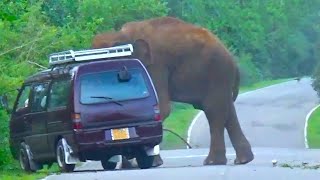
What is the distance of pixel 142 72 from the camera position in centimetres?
2186

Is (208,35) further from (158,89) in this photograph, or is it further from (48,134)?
(48,134)

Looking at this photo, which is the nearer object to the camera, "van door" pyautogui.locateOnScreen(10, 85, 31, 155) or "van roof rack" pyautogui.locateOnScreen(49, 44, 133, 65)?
"van roof rack" pyautogui.locateOnScreen(49, 44, 133, 65)

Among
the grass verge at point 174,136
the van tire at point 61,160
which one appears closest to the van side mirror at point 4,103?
the grass verge at point 174,136

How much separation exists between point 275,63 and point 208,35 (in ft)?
256

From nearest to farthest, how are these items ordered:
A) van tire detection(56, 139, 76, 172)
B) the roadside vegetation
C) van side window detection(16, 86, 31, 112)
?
van tire detection(56, 139, 76, 172) → van side window detection(16, 86, 31, 112) → the roadside vegetation

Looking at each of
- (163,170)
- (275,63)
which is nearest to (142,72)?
(163,170)

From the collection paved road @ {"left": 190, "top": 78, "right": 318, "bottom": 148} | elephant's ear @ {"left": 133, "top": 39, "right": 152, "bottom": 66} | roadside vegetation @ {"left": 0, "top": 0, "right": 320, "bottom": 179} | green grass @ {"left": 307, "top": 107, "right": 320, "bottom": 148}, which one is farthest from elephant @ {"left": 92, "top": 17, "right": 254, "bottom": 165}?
green grass @ {"left": 307, "top": 107, "right": 320, "bottom": 148}

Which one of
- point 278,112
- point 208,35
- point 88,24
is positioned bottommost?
point 278,112

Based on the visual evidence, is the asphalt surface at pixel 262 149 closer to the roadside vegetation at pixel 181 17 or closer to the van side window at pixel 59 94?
the van side window at pixel 59 94

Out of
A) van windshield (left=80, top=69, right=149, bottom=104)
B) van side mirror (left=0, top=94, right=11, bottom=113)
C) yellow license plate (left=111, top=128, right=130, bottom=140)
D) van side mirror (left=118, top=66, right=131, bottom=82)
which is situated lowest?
van side mirror (left=0, top=94, right=11, bottom=113)

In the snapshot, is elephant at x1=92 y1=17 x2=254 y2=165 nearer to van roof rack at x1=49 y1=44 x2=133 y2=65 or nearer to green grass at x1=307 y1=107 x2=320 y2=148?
van roof rack at x1=49 y1=44 x2=133 y2=65

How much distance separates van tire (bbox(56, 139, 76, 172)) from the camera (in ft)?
72.0

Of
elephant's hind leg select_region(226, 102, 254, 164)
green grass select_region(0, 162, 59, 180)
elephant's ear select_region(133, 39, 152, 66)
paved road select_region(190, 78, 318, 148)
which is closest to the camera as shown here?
green grass select_region(0, 162, 59, 180)

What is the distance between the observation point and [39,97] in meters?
22.9
